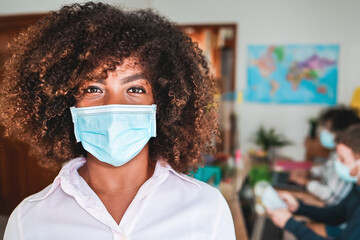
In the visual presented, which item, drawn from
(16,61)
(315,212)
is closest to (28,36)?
(16,61)

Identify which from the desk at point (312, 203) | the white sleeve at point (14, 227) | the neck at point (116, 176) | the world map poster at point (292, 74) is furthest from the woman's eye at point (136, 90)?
the world map poster at point (292, 74)

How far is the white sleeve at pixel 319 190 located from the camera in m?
2.35

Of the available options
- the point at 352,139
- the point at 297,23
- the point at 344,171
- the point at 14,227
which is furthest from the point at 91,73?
the point at 297,23

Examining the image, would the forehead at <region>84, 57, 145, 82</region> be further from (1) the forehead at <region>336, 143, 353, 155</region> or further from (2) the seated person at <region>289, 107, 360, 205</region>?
(2) the seated person at <region>289, 107, 360, 205</region>

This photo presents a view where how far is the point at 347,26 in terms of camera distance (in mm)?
3721

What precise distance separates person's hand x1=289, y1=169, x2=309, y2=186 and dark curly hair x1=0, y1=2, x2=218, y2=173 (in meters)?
1.84

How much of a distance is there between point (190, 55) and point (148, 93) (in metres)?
0.18

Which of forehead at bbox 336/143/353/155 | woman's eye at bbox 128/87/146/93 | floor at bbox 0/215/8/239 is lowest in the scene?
forehead at bbox 336/143/353/155

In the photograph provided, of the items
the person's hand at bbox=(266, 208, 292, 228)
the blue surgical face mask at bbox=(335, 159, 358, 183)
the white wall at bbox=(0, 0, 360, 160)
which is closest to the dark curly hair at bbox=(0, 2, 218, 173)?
the person's hand at bbox=(266, 208, 292, 228)

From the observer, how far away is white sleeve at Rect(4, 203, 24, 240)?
78 cm

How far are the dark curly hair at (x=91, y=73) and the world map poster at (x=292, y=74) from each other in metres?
3.20

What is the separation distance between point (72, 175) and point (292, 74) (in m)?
3.60

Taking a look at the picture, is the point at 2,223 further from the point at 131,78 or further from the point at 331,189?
the point at 331,189

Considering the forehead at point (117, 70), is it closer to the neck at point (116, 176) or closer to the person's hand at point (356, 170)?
the neck at point (116, 176)
